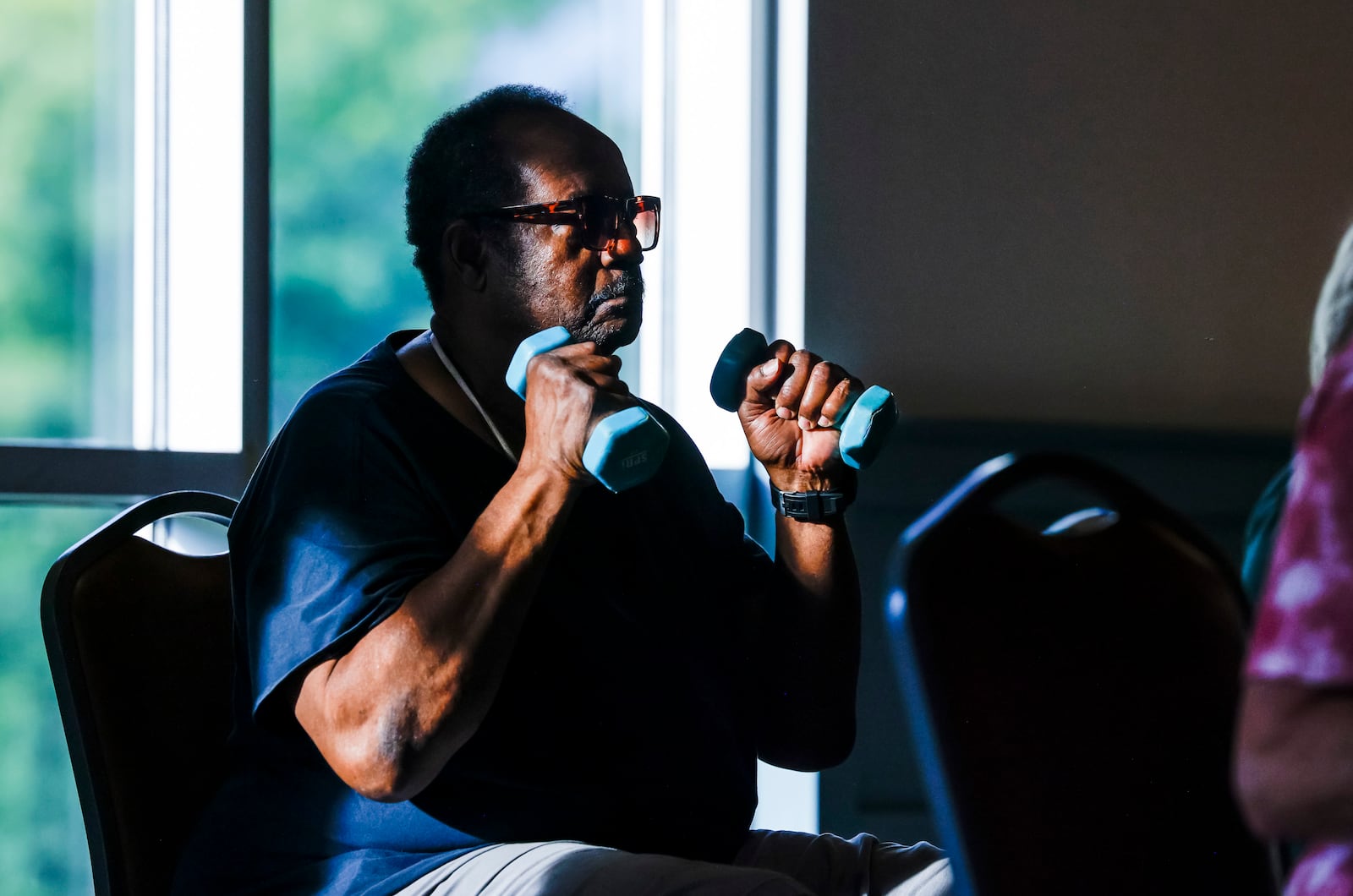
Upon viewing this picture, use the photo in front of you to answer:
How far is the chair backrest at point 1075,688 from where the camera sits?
80cm

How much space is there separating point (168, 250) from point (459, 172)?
0.76 metres

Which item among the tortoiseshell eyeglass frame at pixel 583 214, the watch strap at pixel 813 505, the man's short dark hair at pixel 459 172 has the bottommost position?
the watch strap at pixel 813 505

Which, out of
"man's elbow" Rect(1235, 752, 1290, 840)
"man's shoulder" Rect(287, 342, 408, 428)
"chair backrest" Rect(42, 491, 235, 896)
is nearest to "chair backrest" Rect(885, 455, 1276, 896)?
"man's elbow" Rect(1235, 752, 1290, 840)

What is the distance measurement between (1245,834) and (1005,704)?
0.29 m

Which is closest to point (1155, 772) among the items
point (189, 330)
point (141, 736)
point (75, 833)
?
point (141, 736)

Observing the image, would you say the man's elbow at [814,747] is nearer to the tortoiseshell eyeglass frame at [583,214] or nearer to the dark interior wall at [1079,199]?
the tortoiseshell eyeglass frame at [583,214]

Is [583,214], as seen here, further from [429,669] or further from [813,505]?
[429,669]

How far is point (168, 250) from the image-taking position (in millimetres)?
1878

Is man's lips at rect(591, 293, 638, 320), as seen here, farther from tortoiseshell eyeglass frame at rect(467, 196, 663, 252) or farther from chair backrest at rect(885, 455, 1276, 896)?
chair backrest at rect(885, 455, 1276, 896)

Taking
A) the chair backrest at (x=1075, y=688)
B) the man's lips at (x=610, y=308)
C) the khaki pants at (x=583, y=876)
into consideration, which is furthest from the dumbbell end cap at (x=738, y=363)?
the khaki pants at (x=583, y=876)

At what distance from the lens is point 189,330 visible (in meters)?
1.88

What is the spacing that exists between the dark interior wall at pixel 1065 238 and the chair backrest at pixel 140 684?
1.14 metres

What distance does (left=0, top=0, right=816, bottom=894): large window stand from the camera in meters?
1.83

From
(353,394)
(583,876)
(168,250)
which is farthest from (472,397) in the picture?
(168,250)
